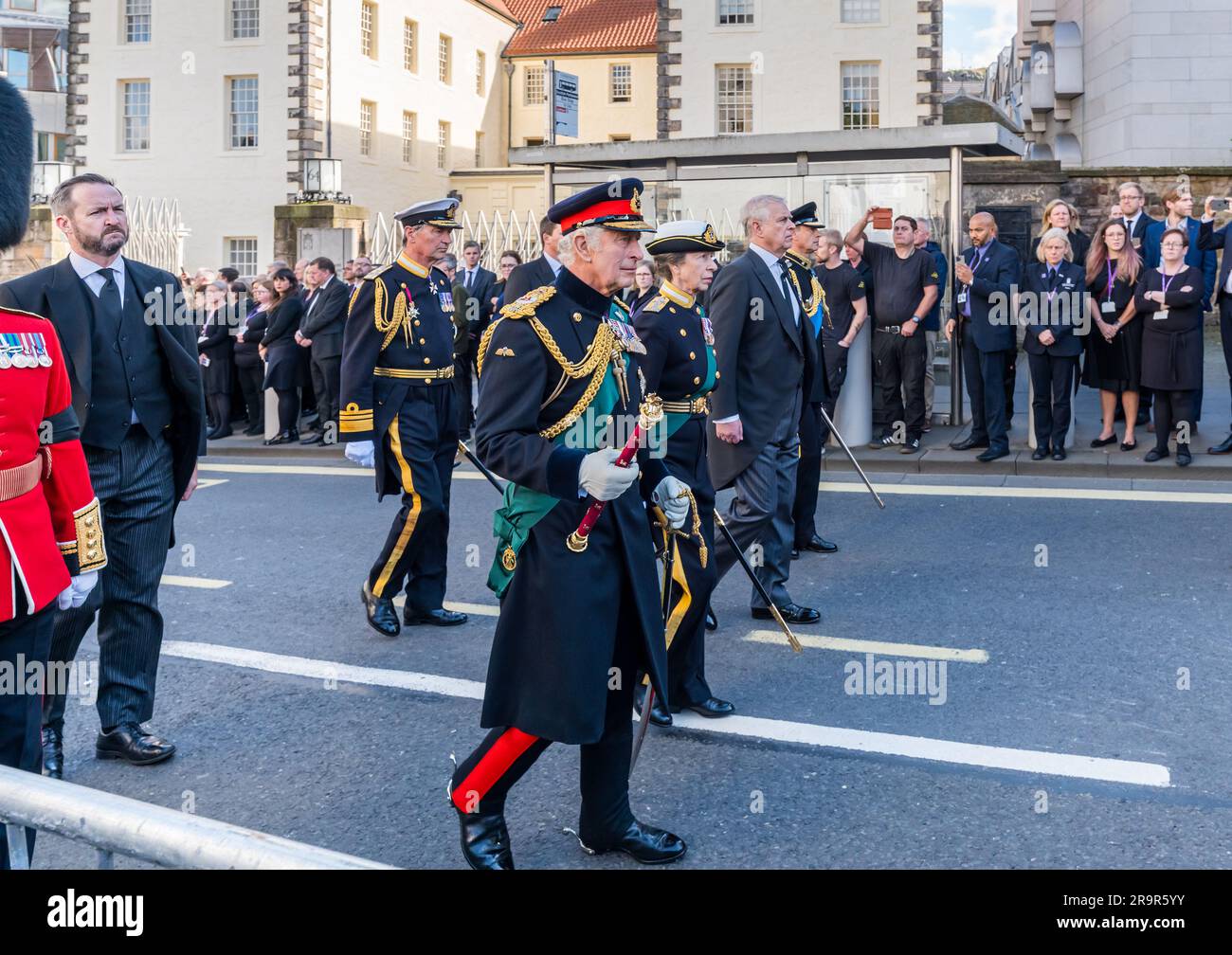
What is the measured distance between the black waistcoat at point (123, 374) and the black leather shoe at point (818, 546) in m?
4.82

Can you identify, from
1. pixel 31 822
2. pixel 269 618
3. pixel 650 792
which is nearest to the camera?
pixel 31 822

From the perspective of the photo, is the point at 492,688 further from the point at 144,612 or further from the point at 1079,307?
the point at 1079,307

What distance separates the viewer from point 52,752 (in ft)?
17.1

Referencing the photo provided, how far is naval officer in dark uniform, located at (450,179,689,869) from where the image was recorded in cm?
405

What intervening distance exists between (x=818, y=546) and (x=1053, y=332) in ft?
14.6

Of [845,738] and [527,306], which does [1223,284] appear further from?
[527,306]

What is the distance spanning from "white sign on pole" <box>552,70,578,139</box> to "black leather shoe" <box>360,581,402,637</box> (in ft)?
45.4

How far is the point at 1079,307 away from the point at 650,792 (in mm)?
9053

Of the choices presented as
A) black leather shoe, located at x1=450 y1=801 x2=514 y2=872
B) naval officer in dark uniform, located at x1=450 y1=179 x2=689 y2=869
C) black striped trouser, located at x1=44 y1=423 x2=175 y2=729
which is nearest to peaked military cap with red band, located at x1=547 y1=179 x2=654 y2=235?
naval officer in dark uniform, located at x1=450 y1=179 x2=689 y2=869

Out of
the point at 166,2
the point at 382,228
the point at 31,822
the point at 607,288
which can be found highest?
the point at 166,2

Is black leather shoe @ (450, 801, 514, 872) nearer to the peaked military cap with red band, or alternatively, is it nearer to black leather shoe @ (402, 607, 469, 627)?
the peaked military cap with red band

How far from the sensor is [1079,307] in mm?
12664

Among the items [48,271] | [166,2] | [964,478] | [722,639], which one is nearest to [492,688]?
[48,271]

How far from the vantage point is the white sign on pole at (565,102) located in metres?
20.3
